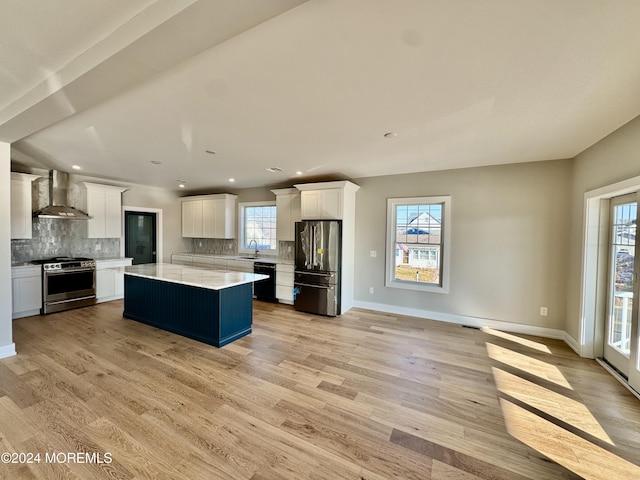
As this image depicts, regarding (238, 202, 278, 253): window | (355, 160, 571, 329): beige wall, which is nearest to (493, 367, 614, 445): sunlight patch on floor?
(355, 160, 571, 329): beige wall

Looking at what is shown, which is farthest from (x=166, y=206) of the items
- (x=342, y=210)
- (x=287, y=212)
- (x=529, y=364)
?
(x=529, y=364)

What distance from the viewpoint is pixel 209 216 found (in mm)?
6488

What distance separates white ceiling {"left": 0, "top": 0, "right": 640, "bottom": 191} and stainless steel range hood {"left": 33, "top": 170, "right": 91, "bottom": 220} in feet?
5.81

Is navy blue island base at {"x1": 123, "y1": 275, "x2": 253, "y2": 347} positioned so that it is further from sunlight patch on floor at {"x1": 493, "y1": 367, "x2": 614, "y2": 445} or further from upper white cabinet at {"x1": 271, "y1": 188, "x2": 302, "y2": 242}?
sunlight patch on floor at {"x1": 493, "y1": 367, "x2": 614, "y2": 445}

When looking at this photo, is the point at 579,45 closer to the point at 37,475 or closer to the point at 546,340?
the point at 546,340

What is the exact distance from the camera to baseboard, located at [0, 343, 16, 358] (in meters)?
2.95

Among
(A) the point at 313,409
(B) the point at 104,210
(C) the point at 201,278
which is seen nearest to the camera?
(A) the point at 313,409

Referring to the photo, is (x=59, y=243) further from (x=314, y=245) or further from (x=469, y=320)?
(x=469, y=320)

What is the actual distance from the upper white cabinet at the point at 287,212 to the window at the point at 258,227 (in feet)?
1.69

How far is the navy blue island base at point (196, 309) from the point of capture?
336 centimetres

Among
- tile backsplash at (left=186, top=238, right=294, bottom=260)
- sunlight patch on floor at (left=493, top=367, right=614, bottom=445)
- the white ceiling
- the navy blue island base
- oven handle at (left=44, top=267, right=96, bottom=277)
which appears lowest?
sunlight patch on floor at (left=493, top=367, right=614, bottom=445)

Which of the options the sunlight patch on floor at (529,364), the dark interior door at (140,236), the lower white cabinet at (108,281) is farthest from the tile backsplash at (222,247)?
the sunlight patch on floor at (529,364)

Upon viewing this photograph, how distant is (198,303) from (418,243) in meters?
3.64

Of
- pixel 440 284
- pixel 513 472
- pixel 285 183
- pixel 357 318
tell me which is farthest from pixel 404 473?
pixel 285 183
